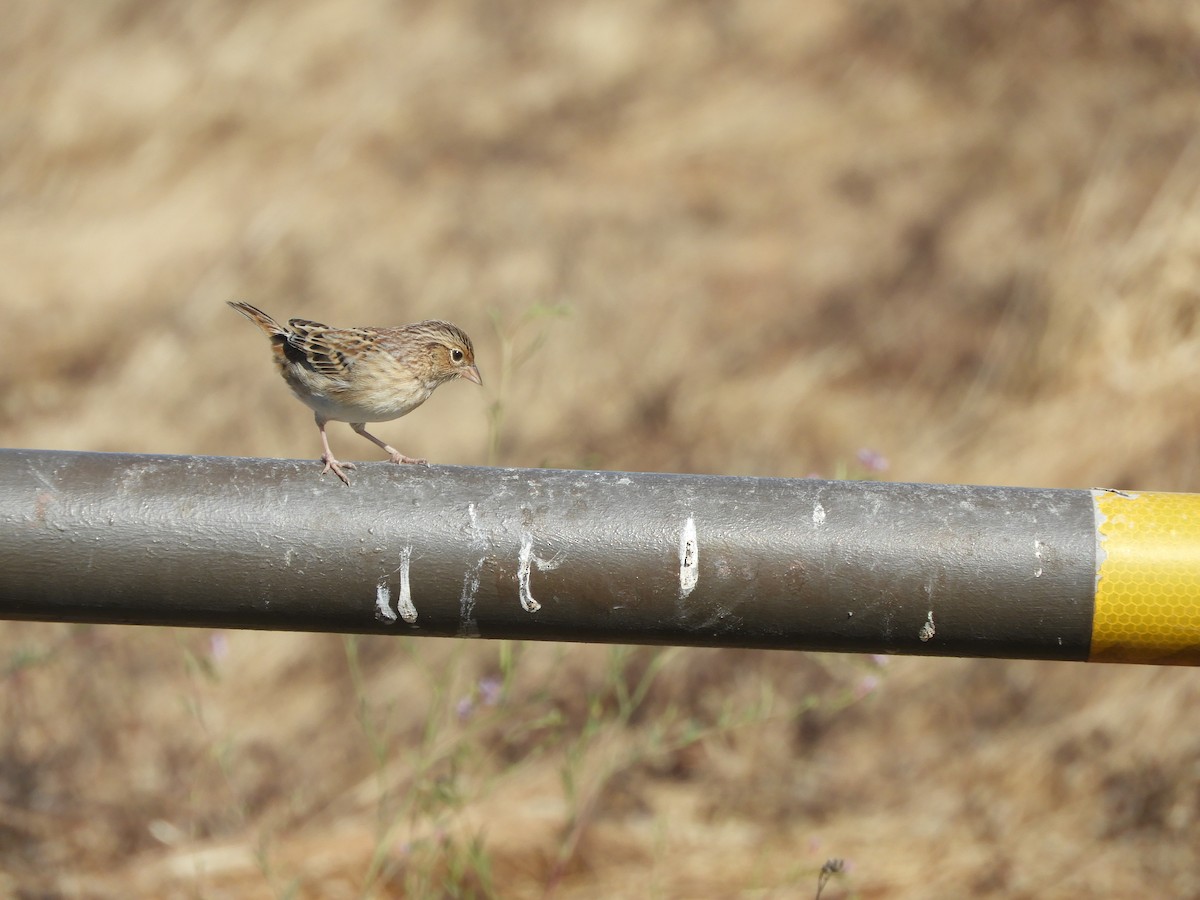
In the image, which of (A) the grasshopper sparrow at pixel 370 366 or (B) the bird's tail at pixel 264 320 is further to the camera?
(B) the bird's tail at pixel 264 320

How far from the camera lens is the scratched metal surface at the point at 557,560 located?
1737mm

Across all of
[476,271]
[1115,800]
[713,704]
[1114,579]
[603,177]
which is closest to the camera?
[1114,579]

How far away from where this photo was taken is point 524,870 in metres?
4.09

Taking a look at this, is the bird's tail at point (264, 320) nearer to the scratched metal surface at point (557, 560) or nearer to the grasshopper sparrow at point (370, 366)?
the grasshopper sparrow at point (370, 366)

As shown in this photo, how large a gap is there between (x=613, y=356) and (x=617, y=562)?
14.8 feet

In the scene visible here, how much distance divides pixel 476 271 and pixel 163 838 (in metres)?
3.36

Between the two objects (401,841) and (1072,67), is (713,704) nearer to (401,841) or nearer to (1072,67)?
(401,841)

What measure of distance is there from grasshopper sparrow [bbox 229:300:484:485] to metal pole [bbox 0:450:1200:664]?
5.67ft

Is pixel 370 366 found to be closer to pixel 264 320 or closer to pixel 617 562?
pixel 264 320

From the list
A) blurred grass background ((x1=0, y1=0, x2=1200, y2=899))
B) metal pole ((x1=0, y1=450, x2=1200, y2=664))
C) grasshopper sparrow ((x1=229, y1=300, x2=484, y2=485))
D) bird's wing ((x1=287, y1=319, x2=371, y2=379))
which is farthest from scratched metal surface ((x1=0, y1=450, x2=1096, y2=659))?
bird's wing ((x1=287, y1=319, x2=371, y2=379))

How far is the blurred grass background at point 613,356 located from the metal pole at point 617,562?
0.54 ft

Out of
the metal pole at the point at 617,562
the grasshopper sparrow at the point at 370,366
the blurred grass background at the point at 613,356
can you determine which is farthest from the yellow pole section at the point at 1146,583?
the grasshopper sparrow at the point at 370,366

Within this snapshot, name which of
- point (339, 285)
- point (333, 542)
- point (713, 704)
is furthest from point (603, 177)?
point (333, 542)

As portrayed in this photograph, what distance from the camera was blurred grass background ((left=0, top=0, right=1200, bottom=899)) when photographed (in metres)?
4.06
